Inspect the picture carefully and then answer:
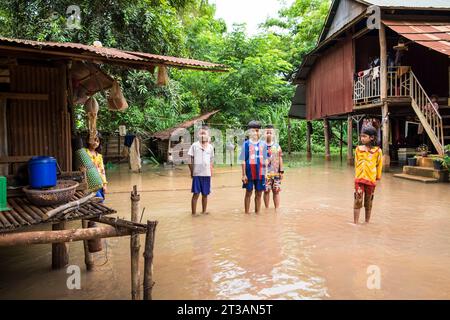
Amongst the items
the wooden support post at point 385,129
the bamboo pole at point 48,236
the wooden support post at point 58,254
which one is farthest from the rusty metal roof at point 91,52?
the wooden support post at point 385,129

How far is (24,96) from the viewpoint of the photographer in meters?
4.72

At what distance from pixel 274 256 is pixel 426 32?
9946mm

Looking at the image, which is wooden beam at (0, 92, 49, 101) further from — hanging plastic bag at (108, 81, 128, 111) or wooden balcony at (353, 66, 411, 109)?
wooden balcony at (353, 66, 411, 109)

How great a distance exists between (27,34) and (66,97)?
802 cm

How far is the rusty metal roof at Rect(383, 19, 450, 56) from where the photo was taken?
10.9m

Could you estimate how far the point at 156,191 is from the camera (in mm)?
11016

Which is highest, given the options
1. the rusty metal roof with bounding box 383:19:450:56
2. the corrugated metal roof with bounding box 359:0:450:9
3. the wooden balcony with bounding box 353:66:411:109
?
the corrugated metal roof with bounding box 359:0:450:9

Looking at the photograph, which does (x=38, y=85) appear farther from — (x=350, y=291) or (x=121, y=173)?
(x=121, y=173)

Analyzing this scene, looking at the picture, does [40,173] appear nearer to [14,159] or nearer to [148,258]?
[14,159]

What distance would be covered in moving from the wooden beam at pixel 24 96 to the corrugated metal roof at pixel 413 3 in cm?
1123

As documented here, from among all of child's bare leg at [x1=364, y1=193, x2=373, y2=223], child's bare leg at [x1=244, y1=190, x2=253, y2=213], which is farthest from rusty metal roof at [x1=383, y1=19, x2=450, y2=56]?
child's bare leg at [x1=244, y1=190, x2=253, y2=213]

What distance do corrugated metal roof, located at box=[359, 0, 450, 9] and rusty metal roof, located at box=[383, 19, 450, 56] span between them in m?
0.45
